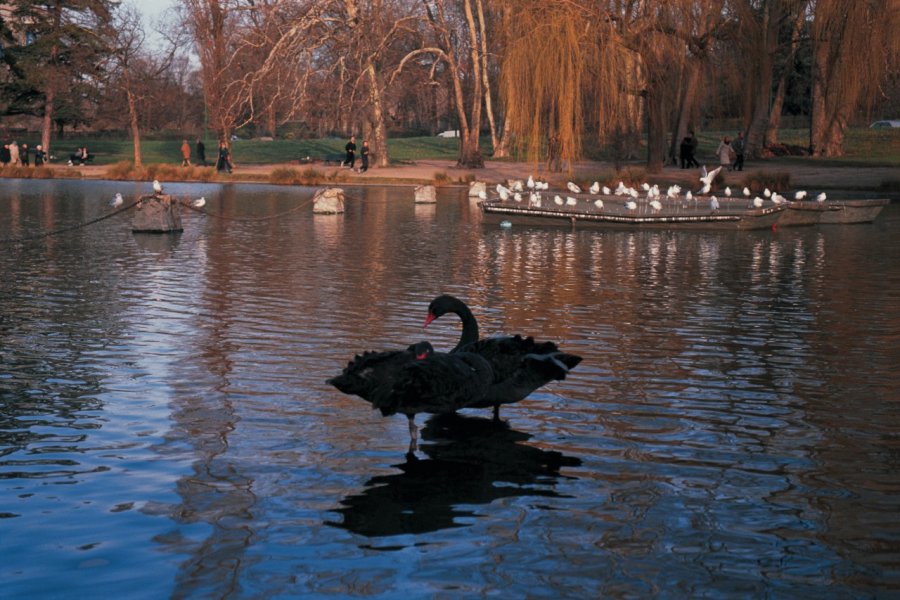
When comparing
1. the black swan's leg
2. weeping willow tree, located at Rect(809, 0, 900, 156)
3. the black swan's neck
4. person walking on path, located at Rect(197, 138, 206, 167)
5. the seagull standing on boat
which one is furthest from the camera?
person walking on path, located at Rect(197, 138, 206, 167)

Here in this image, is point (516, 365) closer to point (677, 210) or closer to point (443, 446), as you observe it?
point (443, 446)

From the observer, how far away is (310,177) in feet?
174

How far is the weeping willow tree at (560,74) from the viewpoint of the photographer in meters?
35.4

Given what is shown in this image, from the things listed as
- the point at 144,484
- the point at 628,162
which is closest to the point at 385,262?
the point at 144,484

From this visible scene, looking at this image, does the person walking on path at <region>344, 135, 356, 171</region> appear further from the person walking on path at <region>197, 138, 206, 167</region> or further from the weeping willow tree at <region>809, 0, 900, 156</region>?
the weeping willow tree at <region>809, 0, 900, 156</region>

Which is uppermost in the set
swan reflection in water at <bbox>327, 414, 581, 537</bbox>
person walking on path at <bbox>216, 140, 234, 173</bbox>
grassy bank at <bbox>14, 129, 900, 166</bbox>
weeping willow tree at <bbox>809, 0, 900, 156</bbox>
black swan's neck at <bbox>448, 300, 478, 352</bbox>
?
weeping willow tree at <bbox>809, 0, 900, 156</bbox>

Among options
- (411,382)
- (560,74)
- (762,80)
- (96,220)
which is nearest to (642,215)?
(560,74)

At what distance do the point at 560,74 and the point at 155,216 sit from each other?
13.8 metres

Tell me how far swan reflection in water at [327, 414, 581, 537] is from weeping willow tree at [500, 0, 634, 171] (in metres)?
26.6

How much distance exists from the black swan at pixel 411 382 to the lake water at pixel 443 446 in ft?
1.39

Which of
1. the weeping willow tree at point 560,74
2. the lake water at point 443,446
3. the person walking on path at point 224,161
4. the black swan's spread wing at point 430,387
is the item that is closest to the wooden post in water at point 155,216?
the lake water at point 443,446

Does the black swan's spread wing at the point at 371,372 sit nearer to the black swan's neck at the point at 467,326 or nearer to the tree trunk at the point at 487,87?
the black swan's neck at the point at 467,326

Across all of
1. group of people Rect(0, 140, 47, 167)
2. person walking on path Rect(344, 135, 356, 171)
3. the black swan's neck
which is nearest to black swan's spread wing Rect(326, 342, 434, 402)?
the black swan's neck

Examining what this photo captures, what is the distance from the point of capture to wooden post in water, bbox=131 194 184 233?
1085 inches
